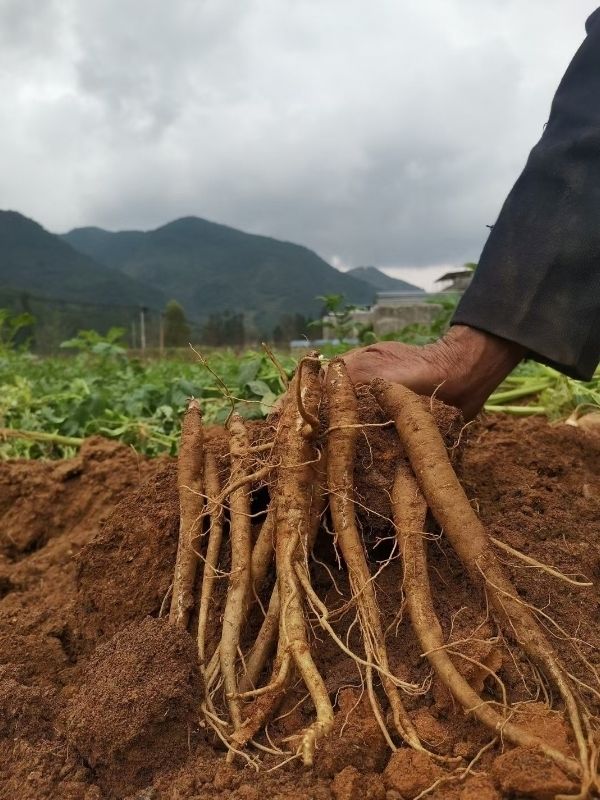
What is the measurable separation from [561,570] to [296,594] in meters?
0.63

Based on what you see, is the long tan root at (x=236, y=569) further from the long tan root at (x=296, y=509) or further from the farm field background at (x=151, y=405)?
the farm field background at (x=151, y=405)

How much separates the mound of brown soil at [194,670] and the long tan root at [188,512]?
90 mm

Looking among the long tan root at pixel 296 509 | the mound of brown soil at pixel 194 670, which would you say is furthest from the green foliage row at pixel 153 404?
the long tan root at pixel 296 509

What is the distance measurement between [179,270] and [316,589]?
113566mm

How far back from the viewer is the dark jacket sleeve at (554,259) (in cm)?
191

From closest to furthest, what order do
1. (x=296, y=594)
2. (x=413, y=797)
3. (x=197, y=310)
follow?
(x=413, y=797)
(x=296, y=594)
(x=197, y=310)

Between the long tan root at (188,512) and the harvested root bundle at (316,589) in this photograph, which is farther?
the long tan root at (188,512)

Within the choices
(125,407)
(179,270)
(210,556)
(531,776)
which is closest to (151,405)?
(125,407)

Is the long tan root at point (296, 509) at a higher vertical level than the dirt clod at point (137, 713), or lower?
higher

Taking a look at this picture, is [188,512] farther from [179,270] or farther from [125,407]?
[179,270]

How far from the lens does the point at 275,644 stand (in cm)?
158

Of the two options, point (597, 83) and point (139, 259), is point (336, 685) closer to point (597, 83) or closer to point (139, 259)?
point (597, 83)

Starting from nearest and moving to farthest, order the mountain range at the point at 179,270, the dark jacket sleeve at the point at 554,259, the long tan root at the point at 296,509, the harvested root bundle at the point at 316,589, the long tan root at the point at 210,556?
the harvested root bundle at the point at 316,589, the long tan root at the point at 296,509, the long tan root at the point at 210,556, the dark jacket sleeve at the point at 554,259, the mountain range at the point at 179,270

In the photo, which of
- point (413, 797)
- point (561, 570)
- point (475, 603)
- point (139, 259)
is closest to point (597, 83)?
point (561, 570)
